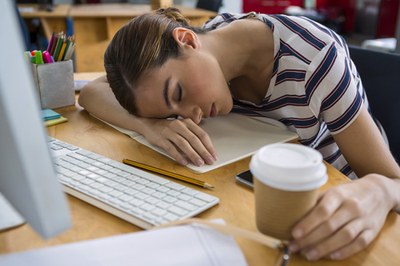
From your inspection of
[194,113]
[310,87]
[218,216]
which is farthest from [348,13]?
[218,216]

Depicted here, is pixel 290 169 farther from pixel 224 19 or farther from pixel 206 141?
pixel 224 19

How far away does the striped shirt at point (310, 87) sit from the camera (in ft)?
2.80

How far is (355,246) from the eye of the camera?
1.72 ft

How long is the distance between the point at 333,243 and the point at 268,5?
5.52 metres

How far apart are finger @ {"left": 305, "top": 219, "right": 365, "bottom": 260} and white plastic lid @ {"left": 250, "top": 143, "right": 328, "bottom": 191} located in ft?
0.30

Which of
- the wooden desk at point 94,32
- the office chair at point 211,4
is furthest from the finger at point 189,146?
the office chair at point 211,4

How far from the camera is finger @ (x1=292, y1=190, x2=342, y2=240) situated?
497mm

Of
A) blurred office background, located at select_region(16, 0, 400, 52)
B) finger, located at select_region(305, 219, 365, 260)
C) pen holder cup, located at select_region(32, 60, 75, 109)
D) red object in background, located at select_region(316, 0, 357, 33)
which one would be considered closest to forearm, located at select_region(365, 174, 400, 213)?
finger, located at select_region(305, 219, 365, 260)

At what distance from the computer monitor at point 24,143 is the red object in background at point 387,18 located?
5.39 m

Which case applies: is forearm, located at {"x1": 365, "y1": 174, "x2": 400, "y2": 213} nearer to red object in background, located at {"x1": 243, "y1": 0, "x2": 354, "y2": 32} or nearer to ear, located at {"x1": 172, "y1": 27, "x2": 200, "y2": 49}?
ear, located at {"x1": 172, "y1": 27, "x2": 200, "y2": 49}

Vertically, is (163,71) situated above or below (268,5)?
above

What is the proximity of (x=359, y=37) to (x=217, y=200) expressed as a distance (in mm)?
5545

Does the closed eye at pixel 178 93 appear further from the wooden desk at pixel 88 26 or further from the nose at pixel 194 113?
the wooden desk at pixel 88 26

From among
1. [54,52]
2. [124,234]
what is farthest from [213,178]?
[54,52]
